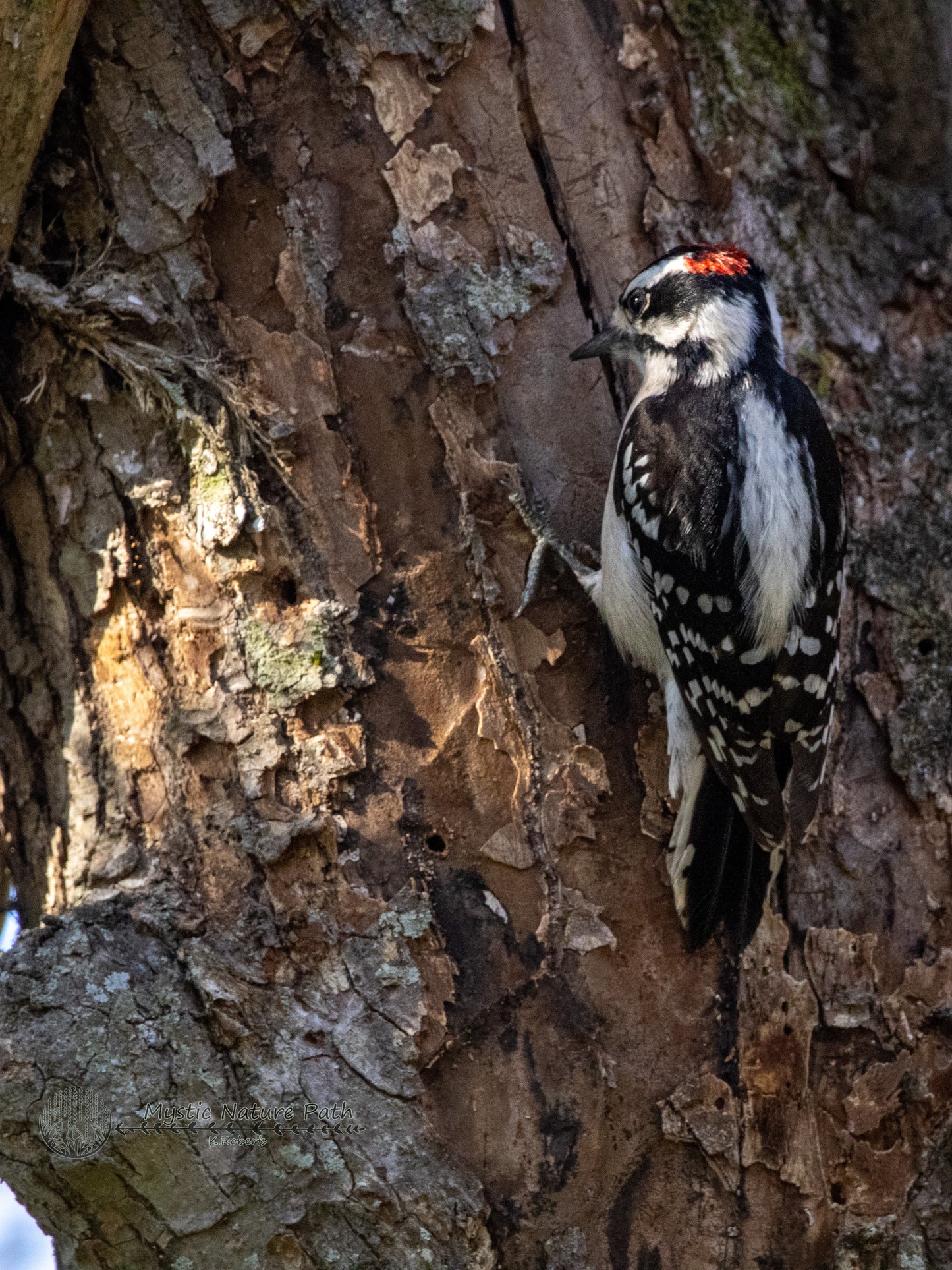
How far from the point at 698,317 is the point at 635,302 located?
10.4 inches

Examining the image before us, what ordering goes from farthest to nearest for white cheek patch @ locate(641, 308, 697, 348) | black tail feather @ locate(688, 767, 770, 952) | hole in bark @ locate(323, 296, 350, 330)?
1. white cheek patch @ locate(641, 308, 697, 348)
2. hole in bark @ locate(323, 296, 350, 330)
3. black tail feather @ locate(688, 767, 770, 952)

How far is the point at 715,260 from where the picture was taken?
281 centimetres

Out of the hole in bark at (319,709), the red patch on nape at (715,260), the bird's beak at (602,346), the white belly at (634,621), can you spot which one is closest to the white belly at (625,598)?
the white belly at (634,621)

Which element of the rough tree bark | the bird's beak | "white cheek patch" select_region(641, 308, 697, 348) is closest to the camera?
the rough tree bark

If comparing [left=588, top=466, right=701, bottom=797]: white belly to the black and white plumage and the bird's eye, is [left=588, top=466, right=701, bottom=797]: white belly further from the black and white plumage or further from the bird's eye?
the bird's eye

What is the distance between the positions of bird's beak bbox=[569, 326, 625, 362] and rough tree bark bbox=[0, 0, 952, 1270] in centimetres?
4

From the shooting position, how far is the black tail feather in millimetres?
2461

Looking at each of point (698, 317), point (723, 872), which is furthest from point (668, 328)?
point (723, 872)

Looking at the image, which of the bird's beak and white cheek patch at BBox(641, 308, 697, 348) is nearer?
the bird's beak

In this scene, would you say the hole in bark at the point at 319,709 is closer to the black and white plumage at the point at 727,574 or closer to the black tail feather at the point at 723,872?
the black and white plumage at the point at 727,574

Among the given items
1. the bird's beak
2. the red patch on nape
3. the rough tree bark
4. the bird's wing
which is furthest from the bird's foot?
the red patch on nape

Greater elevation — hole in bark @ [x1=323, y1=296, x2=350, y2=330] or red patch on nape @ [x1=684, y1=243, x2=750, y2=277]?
red patch on nape @ [x1=684, y1=243, x2=750, y2=277]

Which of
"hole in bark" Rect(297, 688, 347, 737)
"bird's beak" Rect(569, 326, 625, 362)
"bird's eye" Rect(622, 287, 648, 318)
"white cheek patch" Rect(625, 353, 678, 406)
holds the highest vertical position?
"bird's eye" Rect(622, 287, 648, 318)

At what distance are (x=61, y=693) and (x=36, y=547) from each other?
36 cm
